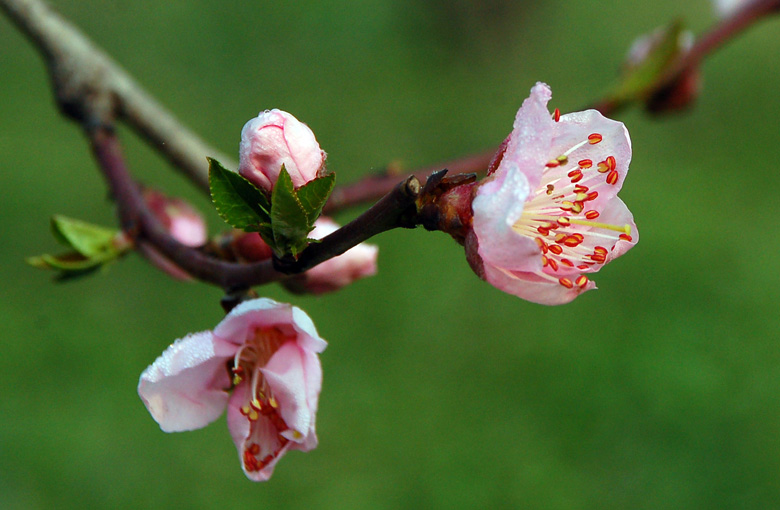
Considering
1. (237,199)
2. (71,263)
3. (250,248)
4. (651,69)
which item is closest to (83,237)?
(71,263)

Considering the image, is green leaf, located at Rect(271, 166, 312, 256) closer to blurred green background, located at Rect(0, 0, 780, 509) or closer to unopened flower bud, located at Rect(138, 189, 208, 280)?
unopened flower bud, located at Rect(138, 189, 208, 280)

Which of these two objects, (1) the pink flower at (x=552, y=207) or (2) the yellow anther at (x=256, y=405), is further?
(2) the yellow anther at (x=256, y=405)

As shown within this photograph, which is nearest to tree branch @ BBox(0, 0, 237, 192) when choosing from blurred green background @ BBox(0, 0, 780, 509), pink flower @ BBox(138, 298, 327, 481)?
pink flower @ BBox(138, 298, 327, 481)

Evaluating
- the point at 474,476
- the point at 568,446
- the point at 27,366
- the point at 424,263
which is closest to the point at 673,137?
the point at 424,263

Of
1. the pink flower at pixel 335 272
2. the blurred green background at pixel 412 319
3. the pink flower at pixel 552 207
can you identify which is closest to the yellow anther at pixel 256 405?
the pink flower at pixel 335 272

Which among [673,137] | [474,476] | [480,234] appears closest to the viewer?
[480,234]

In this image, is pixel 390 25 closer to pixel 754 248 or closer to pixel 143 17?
pixel 143 17

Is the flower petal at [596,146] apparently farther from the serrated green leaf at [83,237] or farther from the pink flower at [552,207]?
the serrated green leaf at [83,237]
